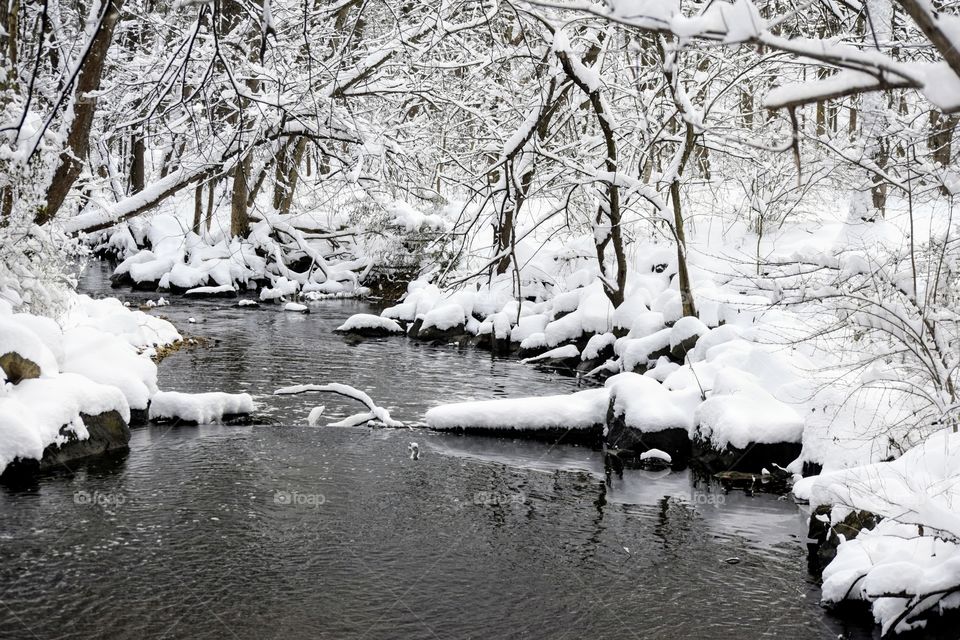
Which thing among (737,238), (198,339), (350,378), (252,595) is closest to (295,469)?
(252,595)

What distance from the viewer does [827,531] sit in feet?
25.0

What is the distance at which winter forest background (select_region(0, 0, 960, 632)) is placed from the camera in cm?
377

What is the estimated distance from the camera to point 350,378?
14.3 m

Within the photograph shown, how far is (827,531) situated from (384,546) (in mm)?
3802

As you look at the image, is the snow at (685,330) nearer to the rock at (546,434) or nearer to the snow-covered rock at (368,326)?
the rock at (546,434)

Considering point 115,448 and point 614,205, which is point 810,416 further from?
point 115,448

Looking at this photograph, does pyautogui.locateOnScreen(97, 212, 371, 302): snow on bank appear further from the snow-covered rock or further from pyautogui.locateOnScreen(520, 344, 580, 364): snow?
pyautogui.locateOnScreen(520, 344, 580, 364): snow

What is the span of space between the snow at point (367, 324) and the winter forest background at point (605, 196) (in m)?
0.07

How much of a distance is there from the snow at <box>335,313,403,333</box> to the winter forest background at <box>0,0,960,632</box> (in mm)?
75

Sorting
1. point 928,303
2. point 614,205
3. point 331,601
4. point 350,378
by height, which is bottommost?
point 331,601

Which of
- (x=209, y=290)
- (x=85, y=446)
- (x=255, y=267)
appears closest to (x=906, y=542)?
(x=85, y=446)

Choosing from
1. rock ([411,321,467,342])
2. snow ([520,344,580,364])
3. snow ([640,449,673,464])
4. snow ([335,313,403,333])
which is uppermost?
snow ([335,313,403,333])

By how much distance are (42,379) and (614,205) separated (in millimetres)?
8822

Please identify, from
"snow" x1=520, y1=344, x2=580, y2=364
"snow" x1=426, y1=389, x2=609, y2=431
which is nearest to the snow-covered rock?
"snow" x1=520, y1=344, x2=580, y2=364
